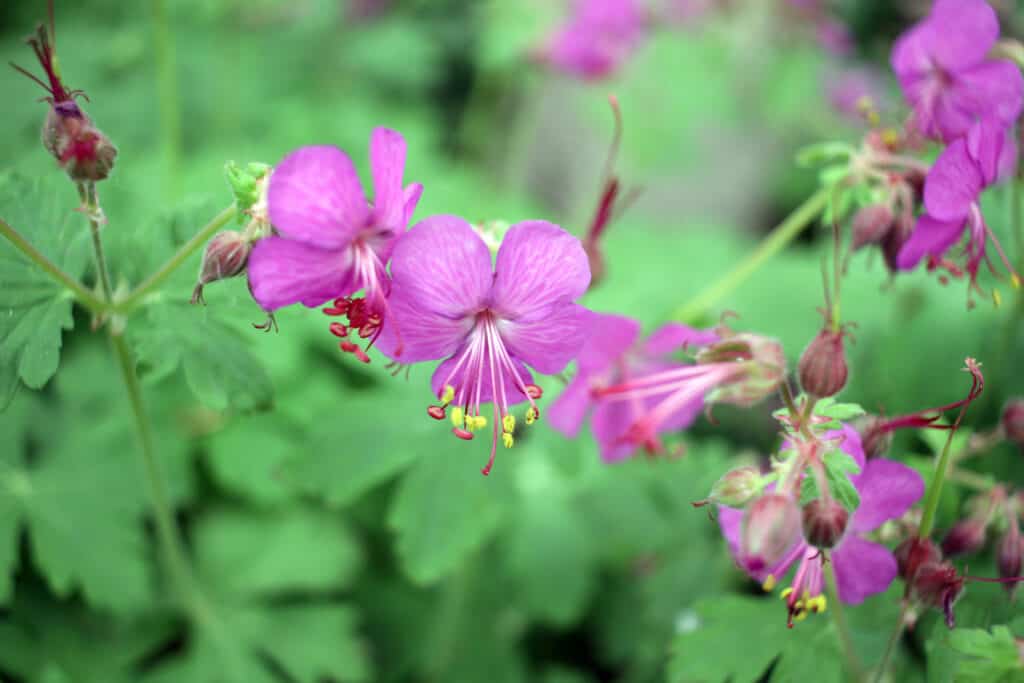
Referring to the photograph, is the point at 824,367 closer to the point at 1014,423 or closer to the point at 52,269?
the point at 1014,423

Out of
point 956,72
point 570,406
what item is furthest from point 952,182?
point 570,406

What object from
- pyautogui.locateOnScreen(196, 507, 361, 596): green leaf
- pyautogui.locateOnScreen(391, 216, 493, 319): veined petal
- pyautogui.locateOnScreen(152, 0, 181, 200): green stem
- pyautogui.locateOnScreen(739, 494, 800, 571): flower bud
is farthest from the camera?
pyautogui.locateOnScreen(152, 0, 181, 200): green stem

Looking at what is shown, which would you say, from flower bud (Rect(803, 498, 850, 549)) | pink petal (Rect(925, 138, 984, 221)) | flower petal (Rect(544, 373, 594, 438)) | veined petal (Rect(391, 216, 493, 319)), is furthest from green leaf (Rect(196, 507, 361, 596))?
pink petal (Rect(925, 138, 984, 221))

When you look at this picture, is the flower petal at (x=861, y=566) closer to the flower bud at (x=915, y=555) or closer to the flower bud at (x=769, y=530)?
the flower bud at (x=915, y=555)

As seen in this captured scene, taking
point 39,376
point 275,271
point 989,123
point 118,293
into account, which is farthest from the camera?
point 118,293

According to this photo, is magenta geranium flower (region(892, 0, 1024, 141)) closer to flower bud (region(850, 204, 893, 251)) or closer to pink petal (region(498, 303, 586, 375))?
flower bud (region(850, 204, 893, 251))

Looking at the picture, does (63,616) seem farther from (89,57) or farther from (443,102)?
(443,102)

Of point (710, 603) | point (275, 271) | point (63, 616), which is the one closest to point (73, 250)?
point (275, 271)

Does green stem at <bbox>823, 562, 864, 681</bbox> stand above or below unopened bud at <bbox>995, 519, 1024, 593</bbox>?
below
